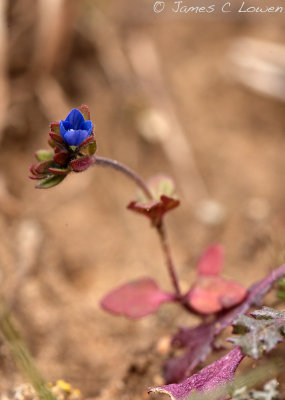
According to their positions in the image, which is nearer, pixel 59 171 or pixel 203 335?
pixel 59 171

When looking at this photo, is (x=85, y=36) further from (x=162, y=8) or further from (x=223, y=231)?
(x=223, y=231)

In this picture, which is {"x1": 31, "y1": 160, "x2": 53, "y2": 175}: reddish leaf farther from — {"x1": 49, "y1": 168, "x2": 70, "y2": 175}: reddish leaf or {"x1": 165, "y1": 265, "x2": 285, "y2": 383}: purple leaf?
{"x1": 165, "y1": 265, "x2": 285, "y2": 383}: purple leaf

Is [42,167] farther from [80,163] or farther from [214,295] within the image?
[214,295]

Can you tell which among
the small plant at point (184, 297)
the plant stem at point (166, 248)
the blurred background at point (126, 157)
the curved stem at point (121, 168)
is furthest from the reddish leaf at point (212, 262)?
the curved stem at point (121, 168)

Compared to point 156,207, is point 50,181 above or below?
above

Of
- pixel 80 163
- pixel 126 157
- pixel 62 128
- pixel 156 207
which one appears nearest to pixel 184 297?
pixel 156 207

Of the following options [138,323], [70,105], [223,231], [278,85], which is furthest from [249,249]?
[70,105]
